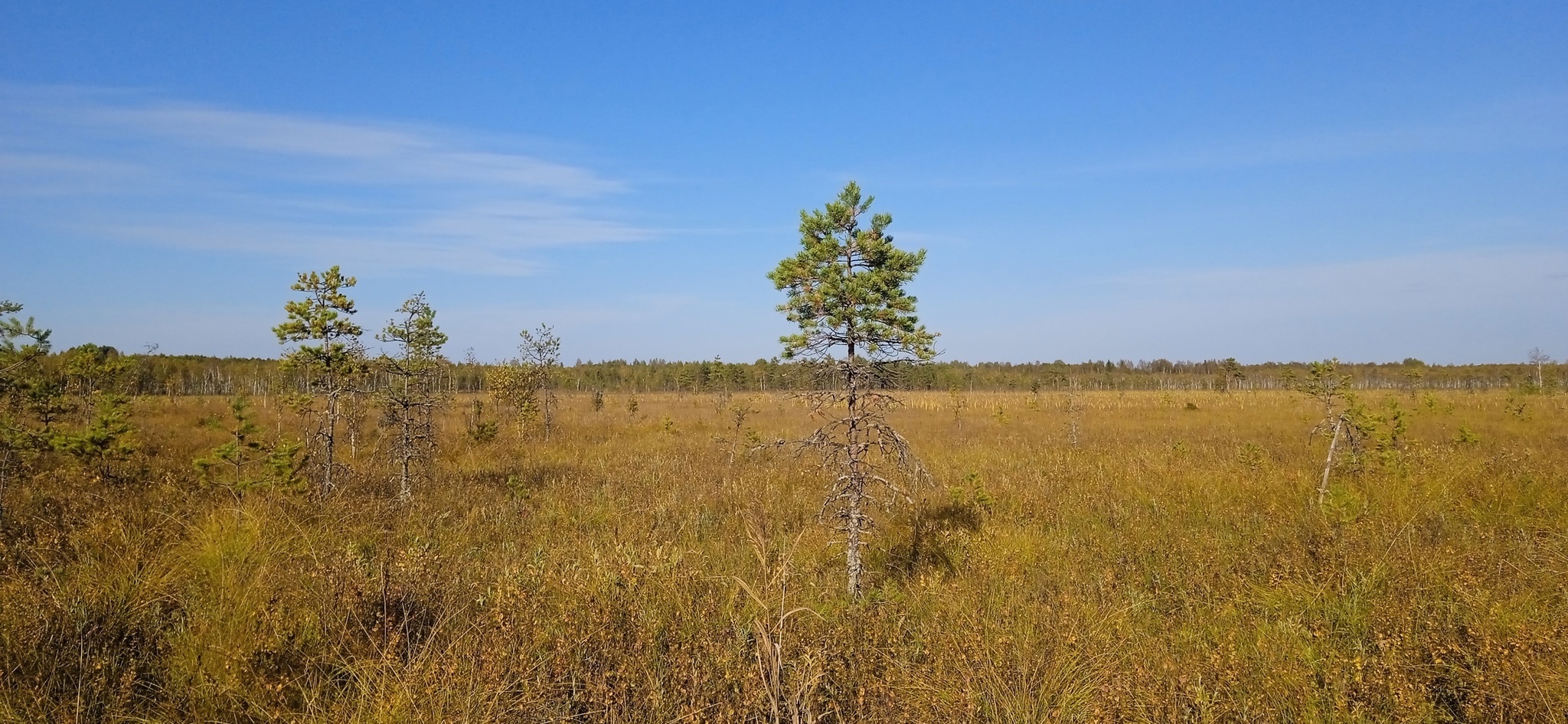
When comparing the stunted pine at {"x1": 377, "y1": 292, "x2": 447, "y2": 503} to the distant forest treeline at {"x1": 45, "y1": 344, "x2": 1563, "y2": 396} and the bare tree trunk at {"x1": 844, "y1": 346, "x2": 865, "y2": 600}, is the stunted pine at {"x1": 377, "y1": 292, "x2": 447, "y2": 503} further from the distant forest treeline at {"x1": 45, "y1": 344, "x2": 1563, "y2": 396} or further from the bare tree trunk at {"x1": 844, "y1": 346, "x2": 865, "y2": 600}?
the distant forest treeline at {"x1": 45, "y1": 344, "x2": 1563, "y2": 396}

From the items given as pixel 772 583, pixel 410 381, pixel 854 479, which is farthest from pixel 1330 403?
pixel 410 381

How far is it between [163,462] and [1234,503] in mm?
19146

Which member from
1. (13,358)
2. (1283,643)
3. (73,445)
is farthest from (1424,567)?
(73,445)

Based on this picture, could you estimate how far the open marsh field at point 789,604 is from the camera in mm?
3205

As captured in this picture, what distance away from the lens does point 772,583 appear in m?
4.50

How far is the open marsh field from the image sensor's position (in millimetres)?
3205

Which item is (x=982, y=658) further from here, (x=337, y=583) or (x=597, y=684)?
(x=337, y=583)

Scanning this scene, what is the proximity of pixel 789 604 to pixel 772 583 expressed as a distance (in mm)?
642

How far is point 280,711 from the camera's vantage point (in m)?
3.01

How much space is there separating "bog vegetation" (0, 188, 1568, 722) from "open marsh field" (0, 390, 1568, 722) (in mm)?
32

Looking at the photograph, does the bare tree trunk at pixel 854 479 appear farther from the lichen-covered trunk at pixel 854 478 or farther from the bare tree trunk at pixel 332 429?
the bare tree trunk at pixel 332 429

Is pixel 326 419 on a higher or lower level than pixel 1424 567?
higher

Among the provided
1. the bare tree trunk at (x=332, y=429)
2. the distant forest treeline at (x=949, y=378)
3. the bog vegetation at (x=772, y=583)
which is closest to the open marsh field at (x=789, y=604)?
the bog vegetation at (x=772, y=583)

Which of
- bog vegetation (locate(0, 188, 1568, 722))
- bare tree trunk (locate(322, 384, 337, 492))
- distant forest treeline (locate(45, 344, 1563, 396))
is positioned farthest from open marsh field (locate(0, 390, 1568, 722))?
distant forest treeline (locate(45, 344, 1563, 396))
